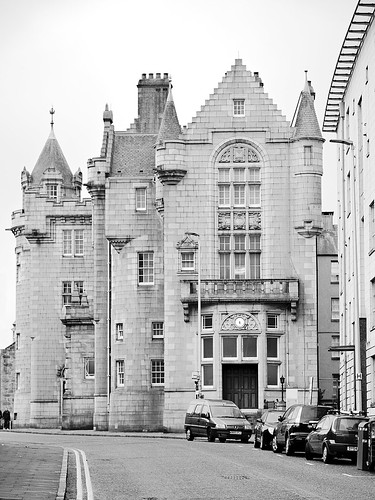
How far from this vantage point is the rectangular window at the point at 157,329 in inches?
2849

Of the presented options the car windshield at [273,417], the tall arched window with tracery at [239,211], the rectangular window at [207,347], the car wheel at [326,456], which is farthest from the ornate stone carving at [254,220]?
the car wheel at [326,456]

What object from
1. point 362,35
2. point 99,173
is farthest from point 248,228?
point 362,35

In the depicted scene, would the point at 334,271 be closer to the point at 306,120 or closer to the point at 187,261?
the point at 306,120

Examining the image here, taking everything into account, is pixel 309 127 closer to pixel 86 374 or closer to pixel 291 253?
pixel 291 253

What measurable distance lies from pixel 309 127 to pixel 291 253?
7.11 meters

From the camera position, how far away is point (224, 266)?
69812 millimetres

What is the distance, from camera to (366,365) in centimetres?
4694

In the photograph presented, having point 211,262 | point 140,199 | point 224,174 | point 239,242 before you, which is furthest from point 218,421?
point 140,199

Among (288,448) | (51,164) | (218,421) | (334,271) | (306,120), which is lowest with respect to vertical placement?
(288,448)

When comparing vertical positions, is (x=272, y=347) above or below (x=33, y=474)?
above

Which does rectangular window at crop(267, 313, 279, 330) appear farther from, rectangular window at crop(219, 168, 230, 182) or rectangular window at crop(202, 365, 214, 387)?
rectangular window at crop(219, 168, 230, 182)

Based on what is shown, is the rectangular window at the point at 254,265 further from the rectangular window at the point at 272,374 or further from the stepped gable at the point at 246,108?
the stepped gable at the point at 246,108

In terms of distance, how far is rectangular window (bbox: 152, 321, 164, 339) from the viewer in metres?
72.4

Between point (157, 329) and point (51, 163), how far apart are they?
2641cm
